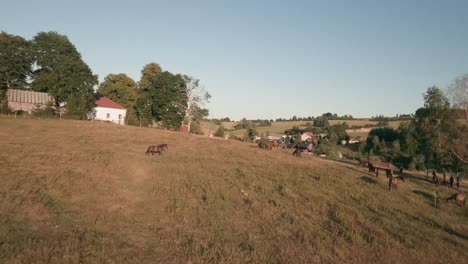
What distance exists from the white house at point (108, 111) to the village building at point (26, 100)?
10.9m

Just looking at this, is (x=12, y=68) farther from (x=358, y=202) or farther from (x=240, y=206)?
(x=358, y=202)

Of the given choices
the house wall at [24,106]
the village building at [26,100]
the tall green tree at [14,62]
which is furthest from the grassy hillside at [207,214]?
the tall green tree at [14,62]

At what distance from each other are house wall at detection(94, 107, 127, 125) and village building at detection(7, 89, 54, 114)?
11150 mm

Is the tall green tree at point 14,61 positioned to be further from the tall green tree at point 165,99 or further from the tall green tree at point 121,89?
the tall green tree at point 165,99

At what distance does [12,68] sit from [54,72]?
1309 cm

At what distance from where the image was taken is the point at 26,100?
6378 cm

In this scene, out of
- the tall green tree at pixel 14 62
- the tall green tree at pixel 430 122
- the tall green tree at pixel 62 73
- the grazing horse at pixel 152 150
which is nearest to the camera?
the grazing horse at pixel 152 150

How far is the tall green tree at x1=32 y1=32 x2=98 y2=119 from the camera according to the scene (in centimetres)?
5991

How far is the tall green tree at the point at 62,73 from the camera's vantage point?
197 ft

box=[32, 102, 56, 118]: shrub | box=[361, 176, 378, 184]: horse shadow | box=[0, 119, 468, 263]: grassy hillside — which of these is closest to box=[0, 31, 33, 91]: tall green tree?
box=[32, 102, 56, 118]: shrub

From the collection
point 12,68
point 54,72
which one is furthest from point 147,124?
point 12,68

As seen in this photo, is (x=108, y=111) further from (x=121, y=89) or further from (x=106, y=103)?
(x=121, y=89)

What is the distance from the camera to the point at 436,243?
1406cm

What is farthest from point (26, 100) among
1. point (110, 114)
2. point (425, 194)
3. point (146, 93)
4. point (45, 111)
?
point (425, 194)
